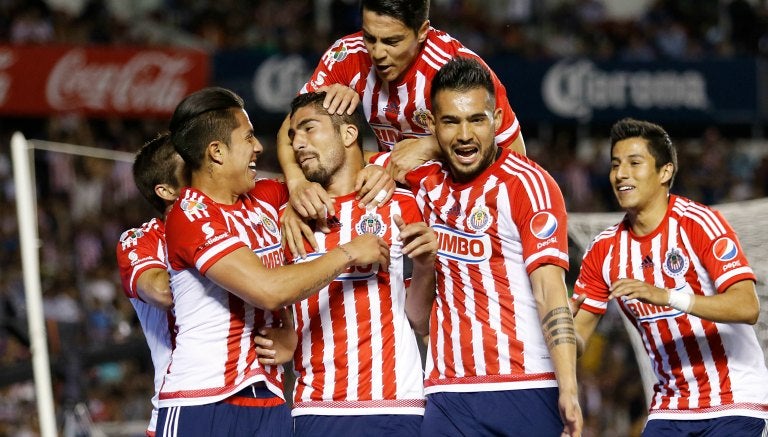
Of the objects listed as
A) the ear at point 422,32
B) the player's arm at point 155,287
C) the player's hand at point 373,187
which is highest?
the ear at point 422,32

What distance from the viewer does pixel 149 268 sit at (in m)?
5.20

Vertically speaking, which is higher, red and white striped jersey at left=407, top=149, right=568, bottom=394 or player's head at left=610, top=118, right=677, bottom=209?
player's head at left=610, top=118, right=677, bottom=209

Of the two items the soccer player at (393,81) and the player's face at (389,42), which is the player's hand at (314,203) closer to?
the soccer player at (393,81)

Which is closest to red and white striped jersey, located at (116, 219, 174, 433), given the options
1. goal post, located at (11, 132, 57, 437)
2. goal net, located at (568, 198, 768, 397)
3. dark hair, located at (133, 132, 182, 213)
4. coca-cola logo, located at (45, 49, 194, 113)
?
dark hair, located at (133, 132, 182, 213)

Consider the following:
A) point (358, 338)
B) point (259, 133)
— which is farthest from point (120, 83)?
point (358, 338)

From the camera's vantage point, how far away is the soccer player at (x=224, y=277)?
175 inches

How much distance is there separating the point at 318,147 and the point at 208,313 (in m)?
0.81

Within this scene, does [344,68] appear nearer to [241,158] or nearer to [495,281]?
[241,158]

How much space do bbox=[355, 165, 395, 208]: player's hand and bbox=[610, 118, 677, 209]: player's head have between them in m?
1.42

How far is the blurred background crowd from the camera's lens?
11367 millimetres

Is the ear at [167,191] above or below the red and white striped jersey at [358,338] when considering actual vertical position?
above

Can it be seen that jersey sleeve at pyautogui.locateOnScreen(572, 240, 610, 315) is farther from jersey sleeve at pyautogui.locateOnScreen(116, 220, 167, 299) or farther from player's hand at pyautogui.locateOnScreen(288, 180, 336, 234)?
jersey sleeve at pyautogui.locateOnScreen(116, 220, 167, 299)

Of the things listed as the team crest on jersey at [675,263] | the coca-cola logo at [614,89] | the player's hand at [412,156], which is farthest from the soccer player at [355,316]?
the coca-cola logo at [614,89]

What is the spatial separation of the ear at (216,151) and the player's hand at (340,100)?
49cm
